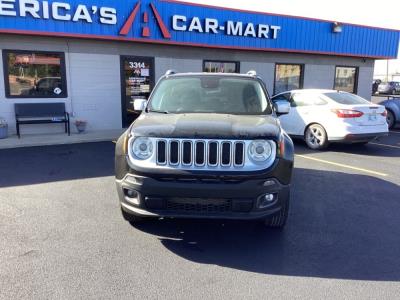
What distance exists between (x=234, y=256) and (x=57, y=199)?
9.64ft

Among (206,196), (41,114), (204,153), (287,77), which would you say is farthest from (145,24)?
(206,196)

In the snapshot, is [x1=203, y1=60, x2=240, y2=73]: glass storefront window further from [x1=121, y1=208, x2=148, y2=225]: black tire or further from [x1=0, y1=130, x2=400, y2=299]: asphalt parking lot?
[x1=121, y1=208, x2=148, y2=225]: black tire

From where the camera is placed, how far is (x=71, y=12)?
1054 centimetres

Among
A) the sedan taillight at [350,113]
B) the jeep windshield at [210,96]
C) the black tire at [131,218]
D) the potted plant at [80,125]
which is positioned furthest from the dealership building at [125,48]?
the black tire at [131,218]

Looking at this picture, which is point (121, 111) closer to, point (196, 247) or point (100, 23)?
point (100, 23)

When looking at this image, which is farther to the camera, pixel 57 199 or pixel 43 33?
pixel 43 33

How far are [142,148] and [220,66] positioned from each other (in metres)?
11.2

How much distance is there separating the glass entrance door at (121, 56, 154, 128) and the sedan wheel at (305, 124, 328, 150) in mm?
5981

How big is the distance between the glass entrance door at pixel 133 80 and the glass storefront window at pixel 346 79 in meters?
9.22

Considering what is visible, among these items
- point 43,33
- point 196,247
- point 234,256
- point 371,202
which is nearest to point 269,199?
point 234,256

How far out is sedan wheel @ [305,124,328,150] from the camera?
9.24m

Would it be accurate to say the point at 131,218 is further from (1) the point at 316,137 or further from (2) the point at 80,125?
(2) the point at 80,125

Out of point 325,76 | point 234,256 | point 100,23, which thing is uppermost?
point 100,23

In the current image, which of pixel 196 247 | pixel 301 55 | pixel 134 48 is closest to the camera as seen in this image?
pixel 196 247
